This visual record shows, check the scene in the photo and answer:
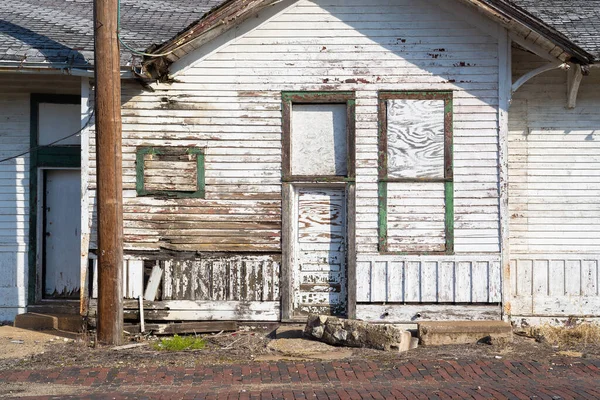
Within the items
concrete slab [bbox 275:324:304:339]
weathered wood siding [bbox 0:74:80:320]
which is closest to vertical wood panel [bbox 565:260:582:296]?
concrete slab [bbox 275:324:304:339]

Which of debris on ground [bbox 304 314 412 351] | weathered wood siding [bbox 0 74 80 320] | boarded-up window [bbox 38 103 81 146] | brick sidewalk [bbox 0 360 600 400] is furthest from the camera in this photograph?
boarded-up window [bbox 38 103 81 146]

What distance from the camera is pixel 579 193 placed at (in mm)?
11312

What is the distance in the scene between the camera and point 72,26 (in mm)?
11875

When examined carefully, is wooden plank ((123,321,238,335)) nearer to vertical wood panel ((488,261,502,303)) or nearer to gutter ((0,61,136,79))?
gutter ((0,61,136,79))

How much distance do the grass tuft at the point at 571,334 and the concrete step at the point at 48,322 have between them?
656cm

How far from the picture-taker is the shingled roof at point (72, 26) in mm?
10602

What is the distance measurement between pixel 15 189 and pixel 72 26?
268cm

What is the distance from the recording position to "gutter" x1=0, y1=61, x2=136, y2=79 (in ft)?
34.0

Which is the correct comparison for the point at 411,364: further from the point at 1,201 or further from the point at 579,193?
the point at 1,201

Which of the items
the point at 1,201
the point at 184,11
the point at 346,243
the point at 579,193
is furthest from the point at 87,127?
the point at 579,193

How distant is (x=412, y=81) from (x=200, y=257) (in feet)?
12.9

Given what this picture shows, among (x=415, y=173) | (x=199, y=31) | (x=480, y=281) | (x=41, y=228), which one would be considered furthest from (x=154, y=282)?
(x=480, y=281)

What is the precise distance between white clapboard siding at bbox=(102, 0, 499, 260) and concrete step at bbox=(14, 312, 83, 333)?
1484 mm

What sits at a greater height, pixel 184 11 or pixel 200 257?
pixel 184 11
